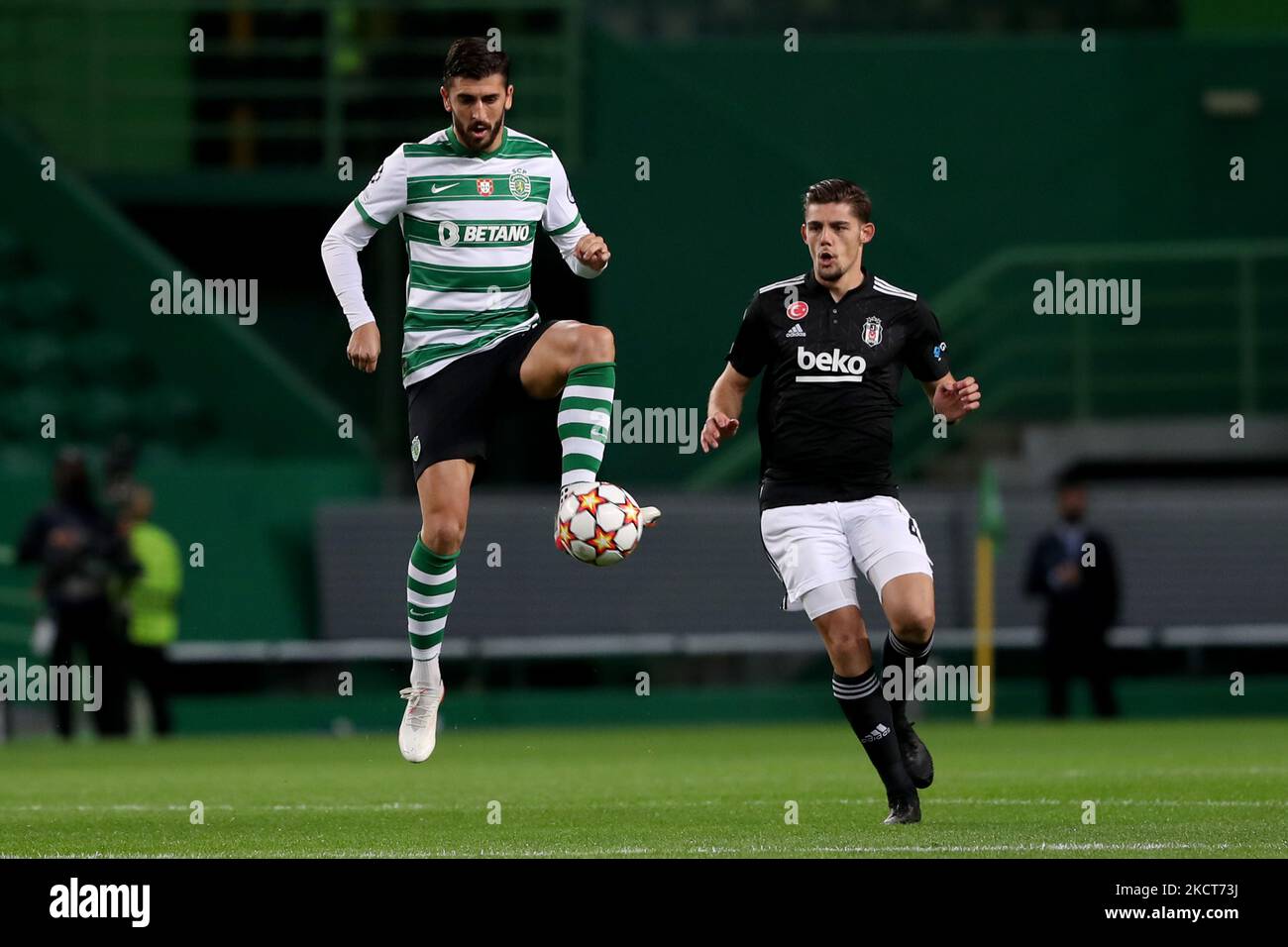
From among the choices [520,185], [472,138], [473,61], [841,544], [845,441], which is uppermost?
[473,61]

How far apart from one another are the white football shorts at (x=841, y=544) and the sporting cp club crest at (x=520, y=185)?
154 centimetres

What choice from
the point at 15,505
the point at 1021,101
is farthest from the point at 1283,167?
the point at 15,505

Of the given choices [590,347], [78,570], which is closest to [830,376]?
[590,347]

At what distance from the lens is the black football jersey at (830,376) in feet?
29.9

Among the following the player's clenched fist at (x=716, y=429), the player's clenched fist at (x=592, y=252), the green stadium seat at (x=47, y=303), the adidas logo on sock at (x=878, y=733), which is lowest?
the adidas logo on sock at (x=878, y=733)

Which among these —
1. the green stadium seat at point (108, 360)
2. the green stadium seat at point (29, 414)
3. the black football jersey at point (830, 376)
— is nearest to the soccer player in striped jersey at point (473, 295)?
the black football jersey at point (830, 376)

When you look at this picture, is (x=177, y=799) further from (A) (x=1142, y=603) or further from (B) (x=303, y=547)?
(A) (x=1142, y=603)

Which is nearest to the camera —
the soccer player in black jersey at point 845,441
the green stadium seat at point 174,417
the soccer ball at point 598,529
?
the soccer ball at point 598,529

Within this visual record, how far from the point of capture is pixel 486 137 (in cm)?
915

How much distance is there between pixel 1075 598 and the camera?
18.6m

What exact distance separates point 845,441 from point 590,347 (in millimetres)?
1024

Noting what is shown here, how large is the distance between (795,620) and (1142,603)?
115 inches

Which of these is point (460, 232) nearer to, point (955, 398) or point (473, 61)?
point (473, 61)

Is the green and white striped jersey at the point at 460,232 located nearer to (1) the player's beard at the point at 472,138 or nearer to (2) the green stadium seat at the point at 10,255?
(1) the player's beard at the point at 472,138
